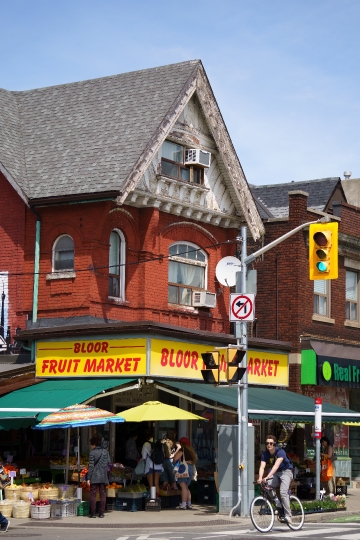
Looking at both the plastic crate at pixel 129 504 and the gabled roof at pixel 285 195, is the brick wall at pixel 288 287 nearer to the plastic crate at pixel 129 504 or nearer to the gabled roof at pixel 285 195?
the gabled roof at pixel 285 195

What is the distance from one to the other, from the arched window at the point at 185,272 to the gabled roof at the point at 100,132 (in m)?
2.03

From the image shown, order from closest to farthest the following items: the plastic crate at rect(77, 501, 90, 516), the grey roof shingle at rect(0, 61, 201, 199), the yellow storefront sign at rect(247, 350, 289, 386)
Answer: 1. the plastic crate at rect(77, 501, 90, 516)
2. the grey roof shingle at rect(0, 61, 201, 199)
3. the yellow storefront sign at rect(247, 350, 289, 386)

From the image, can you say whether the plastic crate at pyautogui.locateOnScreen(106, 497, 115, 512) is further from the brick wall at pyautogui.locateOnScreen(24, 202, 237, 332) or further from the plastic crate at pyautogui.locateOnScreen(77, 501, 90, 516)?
the brick wall at pyautogui.locateOnScreen(24, 202, 237, 332)

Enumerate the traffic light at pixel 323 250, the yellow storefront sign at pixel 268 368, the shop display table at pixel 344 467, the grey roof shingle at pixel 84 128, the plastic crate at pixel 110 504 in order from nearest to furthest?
the traffic light at pixel 323 250
the plastic crate at pixel 110 504
the grey roof shingle at pixel 84 128
the yellow storefront sign at pixel 268 368
the shop display table at pixel 344 467

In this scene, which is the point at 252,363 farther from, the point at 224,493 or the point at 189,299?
the point at 224,493

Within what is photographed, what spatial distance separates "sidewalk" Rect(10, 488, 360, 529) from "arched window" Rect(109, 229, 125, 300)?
6.22 m

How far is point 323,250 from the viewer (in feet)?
61.5

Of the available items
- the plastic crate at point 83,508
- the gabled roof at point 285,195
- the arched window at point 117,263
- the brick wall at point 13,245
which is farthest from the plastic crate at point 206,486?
the gabled roof at point 285,195

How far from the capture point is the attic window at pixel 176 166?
90.4ft

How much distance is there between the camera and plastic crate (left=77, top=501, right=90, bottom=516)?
21312 millimetres

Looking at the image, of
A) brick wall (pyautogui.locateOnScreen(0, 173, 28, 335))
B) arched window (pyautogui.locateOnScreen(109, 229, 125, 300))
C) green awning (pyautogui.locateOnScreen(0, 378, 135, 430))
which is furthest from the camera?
brick wall (pyautogui.locateOnScreen(0, 173, 28, 335))

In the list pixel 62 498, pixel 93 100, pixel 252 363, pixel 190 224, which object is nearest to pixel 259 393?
pixel 252 363

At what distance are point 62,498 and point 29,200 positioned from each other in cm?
852

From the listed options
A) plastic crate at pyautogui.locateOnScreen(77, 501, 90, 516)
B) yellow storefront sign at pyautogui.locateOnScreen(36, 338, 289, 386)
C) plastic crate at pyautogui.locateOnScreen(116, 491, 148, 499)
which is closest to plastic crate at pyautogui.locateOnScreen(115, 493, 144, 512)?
plastic crate at pyautogui.locateOnScreen(116, 491, 148, 499)
